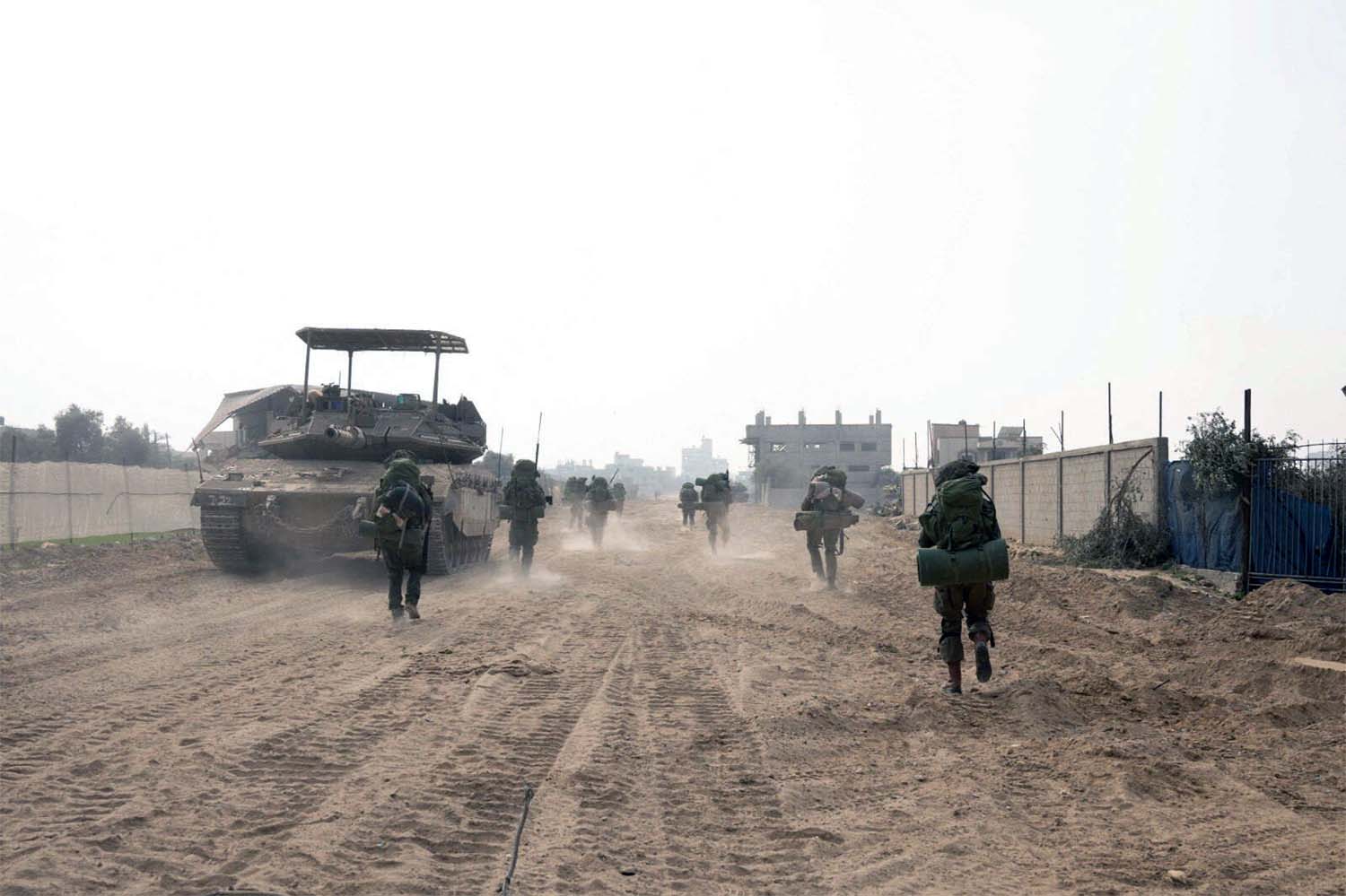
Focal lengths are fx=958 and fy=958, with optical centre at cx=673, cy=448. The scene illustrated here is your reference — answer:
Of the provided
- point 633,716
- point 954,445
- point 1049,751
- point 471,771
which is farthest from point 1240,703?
point 954,445

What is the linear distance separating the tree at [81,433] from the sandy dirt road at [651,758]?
43298 millimetres

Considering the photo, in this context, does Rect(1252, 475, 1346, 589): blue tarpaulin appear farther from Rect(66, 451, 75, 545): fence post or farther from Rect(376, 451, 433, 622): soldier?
Rect(66, 451, 75, 545): fence post

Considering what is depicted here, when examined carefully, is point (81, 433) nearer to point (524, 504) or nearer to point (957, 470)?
point (524, 504)

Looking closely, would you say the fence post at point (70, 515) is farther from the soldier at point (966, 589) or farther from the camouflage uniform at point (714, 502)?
the soldier at point (966, 589)

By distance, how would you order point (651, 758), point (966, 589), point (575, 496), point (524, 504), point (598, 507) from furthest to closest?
point (575, 496) → point (598, 507) → point (524, 504) → point (966, 589) → point (651, 758)

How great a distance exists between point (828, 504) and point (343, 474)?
21.5 feet

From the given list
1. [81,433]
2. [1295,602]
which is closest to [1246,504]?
[1295,602]

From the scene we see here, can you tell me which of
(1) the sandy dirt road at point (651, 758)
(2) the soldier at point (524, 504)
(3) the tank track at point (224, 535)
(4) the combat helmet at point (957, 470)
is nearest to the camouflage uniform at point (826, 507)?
(1) the sandy dirt road at point (651, 758)

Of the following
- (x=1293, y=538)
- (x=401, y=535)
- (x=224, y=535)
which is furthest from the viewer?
(x=224, y=535)

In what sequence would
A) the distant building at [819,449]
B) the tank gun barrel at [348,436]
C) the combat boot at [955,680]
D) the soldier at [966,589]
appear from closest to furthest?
the combat boot at [955,680], the soldier at [966,589], the tank gun barrel at [348,436], the distant building at [819,449]

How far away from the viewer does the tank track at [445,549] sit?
12.9 meters

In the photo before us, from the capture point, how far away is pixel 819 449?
7519 centimetres

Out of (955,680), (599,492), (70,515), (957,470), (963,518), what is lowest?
(955,680)

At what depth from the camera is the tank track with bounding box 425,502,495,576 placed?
12.9 meters
